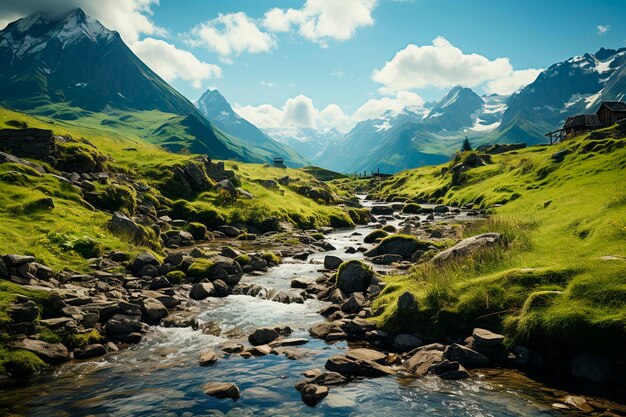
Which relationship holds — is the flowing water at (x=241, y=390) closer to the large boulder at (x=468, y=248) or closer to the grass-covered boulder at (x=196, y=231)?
the large boulder at (x=468, y=248)

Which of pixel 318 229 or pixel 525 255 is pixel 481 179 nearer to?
pixel 318 229

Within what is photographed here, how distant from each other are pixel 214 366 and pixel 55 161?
3543 centimetres

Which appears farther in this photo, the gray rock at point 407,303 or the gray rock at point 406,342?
the gray rock at point 407,303

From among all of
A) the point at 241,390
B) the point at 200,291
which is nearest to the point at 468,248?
the point at 241,390

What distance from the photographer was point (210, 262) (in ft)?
94.1

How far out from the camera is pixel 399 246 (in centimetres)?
3578

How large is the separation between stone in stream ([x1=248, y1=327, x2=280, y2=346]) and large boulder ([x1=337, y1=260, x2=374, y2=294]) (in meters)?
7.66

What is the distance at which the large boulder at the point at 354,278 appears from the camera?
2419 centimetres

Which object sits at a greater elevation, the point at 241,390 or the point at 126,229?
the point at 126,229

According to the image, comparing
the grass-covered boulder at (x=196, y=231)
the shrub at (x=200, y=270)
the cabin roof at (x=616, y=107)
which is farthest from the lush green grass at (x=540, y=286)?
the cabin roof at (x=616, y=107)

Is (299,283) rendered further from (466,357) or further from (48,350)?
(48,350)

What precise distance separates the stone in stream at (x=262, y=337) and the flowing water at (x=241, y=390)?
167 cm

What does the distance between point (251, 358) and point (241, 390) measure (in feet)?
8.95

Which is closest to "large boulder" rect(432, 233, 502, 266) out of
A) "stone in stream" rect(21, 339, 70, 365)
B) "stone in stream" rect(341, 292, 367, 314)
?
"stone in stream" rect(341, 292, 367, 314)
